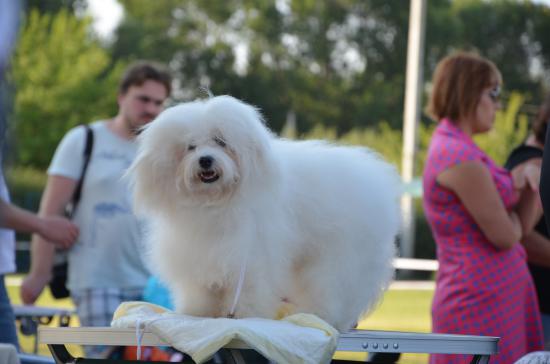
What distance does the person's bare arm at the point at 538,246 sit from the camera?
413 cm

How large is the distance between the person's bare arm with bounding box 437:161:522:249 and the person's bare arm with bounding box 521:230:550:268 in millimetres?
516

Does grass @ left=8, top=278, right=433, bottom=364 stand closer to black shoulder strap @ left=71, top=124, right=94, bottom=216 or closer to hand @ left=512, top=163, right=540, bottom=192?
black shoulder strap @ left=71, top=124, right=94, bottom=216

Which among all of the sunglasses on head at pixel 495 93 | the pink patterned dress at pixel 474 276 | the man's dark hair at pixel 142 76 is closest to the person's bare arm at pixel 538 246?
the pink patterned dress at pixel 474 276

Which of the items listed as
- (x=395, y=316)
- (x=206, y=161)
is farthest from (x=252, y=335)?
(x=395, y=316)

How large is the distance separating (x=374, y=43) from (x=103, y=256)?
3873cm

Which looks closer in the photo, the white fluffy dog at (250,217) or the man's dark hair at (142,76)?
the white fluffy dog at (250,217)

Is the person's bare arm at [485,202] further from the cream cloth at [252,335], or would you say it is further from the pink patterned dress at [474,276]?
the cream cloth at [252,335]

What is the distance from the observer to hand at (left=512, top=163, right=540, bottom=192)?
3.73 m

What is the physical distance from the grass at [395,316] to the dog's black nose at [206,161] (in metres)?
5.15

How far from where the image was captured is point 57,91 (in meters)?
36.7

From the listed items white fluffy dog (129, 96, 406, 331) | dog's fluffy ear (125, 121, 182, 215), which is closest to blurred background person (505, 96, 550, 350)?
white fluffy dog (129, 96, 406, 331)

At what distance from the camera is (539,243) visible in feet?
13.5

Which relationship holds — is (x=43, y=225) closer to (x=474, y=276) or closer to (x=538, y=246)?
(x=474, y=276)

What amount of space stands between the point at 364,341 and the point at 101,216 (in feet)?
8.36
